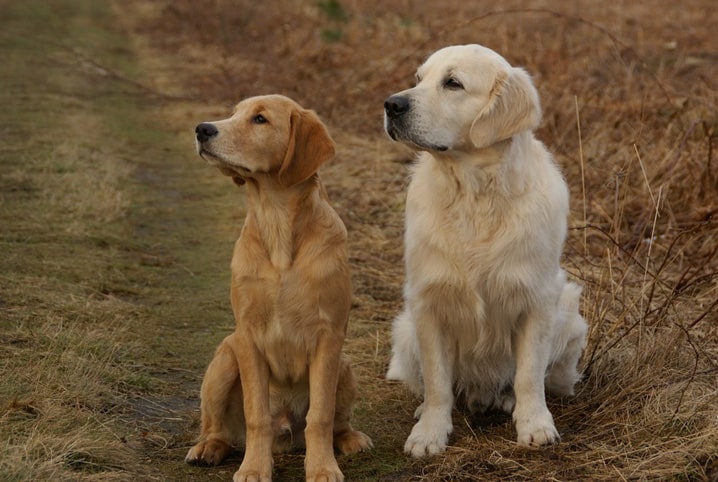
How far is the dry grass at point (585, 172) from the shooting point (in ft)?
13.3

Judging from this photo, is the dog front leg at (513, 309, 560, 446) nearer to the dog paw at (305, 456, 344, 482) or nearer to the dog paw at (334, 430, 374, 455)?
the dog paw at (334, 430, 374, 455)

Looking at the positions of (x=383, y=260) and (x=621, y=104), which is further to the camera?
(x=621, y=104)

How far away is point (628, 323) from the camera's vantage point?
4.83 meters

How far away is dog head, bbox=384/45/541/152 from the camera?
4031 mm

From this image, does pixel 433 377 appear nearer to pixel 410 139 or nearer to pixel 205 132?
pixel 410 139

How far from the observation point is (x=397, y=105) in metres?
4.04

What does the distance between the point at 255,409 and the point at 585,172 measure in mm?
4714

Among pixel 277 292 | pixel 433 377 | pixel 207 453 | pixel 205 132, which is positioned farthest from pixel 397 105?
pixel 207 453

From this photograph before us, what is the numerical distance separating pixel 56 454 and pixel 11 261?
2.77 m

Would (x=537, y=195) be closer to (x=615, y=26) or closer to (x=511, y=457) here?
(x=511, y=457)

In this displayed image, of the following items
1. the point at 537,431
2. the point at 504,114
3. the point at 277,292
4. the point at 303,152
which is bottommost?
the point at 537,431

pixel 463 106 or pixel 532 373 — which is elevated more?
pixel 463 106

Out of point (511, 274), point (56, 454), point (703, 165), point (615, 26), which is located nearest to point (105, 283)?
point (56, 454)

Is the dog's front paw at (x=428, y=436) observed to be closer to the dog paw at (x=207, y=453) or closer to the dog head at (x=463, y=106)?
the dog paw at (x=207, y=453)
